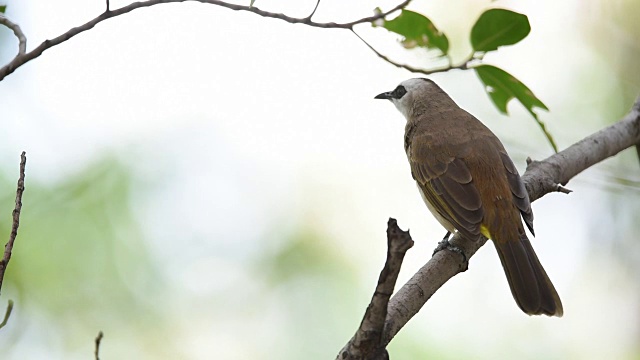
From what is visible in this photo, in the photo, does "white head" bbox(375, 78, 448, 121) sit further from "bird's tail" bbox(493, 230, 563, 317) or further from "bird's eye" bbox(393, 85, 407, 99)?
"bird's tail" bbox(493, 230, 563, 317)

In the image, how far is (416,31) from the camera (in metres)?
3.61

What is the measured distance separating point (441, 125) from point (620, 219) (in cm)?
321

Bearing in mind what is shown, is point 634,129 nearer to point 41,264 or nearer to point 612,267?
point 612,267

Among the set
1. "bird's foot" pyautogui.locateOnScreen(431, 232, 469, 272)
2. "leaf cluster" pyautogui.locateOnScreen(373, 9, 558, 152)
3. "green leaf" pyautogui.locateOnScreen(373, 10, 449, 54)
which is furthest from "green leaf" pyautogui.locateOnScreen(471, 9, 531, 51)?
"bird's foot" pyautogui.locateOnScreen(431, 232, 469, 272)

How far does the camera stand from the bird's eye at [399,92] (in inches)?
219

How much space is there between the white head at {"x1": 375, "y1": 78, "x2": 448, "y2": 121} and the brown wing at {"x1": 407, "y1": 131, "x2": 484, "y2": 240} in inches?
24.8

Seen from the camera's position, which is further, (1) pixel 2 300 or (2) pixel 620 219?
(2) pixel 620 219

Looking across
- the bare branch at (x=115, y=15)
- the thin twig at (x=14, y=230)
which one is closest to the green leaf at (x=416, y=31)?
the bare branch at (x=115, y=15)

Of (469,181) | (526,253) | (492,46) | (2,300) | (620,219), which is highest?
(620,219)

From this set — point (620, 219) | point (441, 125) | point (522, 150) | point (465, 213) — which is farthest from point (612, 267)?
point (465, 213)

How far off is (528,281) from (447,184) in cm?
75

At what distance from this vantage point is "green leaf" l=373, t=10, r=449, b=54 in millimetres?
3525

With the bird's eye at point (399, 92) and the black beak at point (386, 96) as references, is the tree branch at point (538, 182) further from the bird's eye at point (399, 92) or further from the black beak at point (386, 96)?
the black beak at point (386, 96)

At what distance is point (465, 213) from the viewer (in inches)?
156
